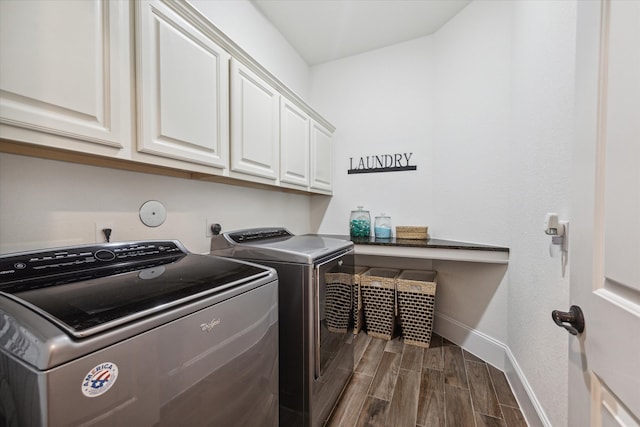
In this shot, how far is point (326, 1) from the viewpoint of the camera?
2148mm

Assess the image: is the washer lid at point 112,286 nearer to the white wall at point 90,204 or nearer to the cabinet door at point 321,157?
the white wall at point 90,204

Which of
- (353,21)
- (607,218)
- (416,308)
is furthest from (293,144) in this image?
(607,218)

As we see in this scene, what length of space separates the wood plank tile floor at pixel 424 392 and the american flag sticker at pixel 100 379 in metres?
1.31

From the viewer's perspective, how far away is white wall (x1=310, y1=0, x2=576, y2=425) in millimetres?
1263

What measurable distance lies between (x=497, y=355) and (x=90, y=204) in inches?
107

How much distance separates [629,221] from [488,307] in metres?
1.94

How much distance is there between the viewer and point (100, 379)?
542 mm

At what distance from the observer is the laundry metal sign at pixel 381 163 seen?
268 centimetres

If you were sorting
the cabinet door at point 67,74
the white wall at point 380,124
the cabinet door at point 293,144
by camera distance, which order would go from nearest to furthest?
1. the cabinet door at point 67,74
2. the cabinet door at point 293,144
3. the white wall at point 380,124

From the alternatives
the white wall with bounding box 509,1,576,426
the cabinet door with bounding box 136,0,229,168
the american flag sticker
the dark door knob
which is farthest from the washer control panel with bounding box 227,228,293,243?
the white wall with bounding box 509,1,576,426

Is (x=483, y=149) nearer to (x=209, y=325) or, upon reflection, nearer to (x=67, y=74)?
(x=209, y=325)

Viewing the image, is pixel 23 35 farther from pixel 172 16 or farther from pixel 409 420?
pixel 409 420

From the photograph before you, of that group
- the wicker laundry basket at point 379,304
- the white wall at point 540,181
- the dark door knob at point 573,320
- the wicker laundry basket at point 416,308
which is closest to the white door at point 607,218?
the dark door knob at point 573,320

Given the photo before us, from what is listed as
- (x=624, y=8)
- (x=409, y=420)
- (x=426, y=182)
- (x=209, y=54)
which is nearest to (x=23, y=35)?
(x=209, y=54)
